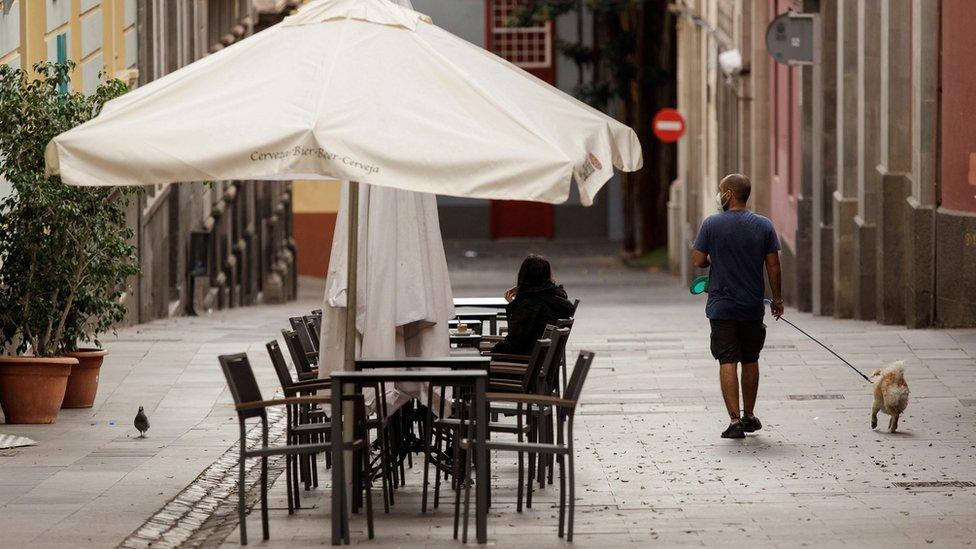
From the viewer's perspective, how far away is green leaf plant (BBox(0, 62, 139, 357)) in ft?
38.3

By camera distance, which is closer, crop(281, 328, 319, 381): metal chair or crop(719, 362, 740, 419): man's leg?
crop(281, 328, 319, 381): metal chair

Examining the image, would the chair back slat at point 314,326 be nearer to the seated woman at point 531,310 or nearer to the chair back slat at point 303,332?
the chair back slat at point 303,332

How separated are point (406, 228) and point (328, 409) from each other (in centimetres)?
108

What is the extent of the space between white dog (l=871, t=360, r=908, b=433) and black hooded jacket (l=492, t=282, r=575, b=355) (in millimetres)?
2087

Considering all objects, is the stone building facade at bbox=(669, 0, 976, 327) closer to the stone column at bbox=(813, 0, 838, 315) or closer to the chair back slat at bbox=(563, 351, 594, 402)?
the stone column at bbox=(813, 0, 838, 315)

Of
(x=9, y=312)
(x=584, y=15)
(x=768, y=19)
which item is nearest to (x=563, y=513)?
(x=9, y=312)

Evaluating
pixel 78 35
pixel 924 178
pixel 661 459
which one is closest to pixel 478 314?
pixel 661 459

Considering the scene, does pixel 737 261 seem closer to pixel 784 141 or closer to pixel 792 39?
pixel 792 39

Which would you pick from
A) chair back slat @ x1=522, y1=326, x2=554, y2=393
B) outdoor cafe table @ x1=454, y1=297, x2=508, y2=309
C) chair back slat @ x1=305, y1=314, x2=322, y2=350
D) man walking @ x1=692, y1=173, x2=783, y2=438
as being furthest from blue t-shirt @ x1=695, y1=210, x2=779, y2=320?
chair back slat @ x1=305, y1=314, x2=322, y2=350

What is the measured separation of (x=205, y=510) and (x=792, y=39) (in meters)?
15.8

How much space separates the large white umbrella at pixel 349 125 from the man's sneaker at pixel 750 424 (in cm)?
320

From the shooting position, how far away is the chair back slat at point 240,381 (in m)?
8.06

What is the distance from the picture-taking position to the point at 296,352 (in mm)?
9656

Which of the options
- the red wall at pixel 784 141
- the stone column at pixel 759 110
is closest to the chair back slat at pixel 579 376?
the red wall at pixel 784 141
